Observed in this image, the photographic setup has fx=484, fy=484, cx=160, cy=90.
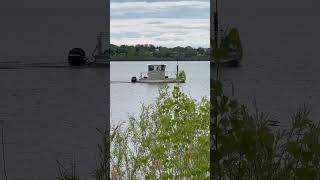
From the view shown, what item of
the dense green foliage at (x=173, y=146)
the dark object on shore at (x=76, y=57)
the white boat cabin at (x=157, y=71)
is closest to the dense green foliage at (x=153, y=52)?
the dense green foliage at (x=173, y=146)

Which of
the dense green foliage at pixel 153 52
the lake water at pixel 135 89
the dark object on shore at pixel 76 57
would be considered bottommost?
the lake water at pixel 135 89

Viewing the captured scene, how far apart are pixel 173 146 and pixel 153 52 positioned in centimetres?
50

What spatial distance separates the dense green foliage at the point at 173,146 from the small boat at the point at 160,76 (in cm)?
10

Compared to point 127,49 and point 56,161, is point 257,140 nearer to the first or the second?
point 56,161

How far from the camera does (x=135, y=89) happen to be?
2961mm

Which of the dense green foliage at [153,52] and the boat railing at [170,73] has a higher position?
the dense green foliage at [153,52]

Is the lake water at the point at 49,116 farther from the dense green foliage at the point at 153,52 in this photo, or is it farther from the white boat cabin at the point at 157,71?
the white boat cabin at the point at 157,71

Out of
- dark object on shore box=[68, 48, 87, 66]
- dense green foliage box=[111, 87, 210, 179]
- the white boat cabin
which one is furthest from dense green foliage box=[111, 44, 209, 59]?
the white boat cabin

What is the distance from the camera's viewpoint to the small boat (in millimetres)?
2447

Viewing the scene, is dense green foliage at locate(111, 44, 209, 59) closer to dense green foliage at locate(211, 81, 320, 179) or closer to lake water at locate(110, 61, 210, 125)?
lake water at locate(110, 61, 210, 125)

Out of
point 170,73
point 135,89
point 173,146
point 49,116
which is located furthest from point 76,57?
point 135,89

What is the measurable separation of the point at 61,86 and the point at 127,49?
564 mm

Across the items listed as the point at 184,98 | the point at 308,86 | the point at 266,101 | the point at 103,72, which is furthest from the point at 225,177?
the point at 184,98

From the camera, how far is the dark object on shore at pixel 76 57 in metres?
1.51
